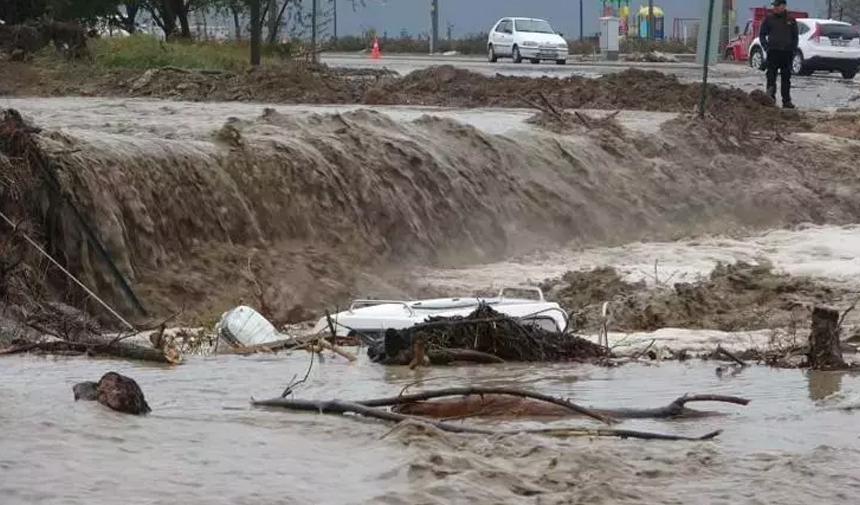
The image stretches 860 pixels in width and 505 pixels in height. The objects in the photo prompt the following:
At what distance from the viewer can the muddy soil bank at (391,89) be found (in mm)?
24984

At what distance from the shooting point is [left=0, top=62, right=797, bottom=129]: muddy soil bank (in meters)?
25.0

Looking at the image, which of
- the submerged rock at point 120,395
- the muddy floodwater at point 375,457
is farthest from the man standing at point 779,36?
the submerged rock at point 120,395

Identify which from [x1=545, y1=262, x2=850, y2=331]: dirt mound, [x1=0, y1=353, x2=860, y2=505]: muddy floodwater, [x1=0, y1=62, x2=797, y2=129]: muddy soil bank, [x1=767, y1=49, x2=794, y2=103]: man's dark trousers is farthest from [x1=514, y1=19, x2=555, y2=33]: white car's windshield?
[x1=0, y1=353, x2=860, y2=505]: muddy floodwater

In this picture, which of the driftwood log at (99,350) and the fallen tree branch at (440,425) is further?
the driftwood log at (99,350)

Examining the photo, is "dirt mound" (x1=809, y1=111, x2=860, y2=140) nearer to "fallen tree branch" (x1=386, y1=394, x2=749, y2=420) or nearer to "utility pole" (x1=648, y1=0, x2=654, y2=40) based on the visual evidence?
"fallen tree branch" (x1=386, y1=394, x2=749, y2=420)

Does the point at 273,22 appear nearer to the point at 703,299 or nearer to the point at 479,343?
the point at 703,299

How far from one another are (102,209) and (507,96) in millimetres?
13359

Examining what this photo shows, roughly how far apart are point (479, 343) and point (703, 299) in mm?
5090

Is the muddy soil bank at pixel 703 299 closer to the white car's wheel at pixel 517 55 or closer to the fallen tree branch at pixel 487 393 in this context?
the fallen tree branch at pixel 487 393

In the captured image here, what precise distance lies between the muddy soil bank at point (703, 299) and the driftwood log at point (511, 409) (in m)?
5.38

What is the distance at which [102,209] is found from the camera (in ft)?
45.2

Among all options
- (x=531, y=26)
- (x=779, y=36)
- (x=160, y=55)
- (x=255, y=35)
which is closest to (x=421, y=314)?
(x=779, y=36)

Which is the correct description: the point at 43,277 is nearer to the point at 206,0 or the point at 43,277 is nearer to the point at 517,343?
the point at 517,343

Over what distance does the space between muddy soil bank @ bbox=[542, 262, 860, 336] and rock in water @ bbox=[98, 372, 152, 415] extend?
638 centimetres
